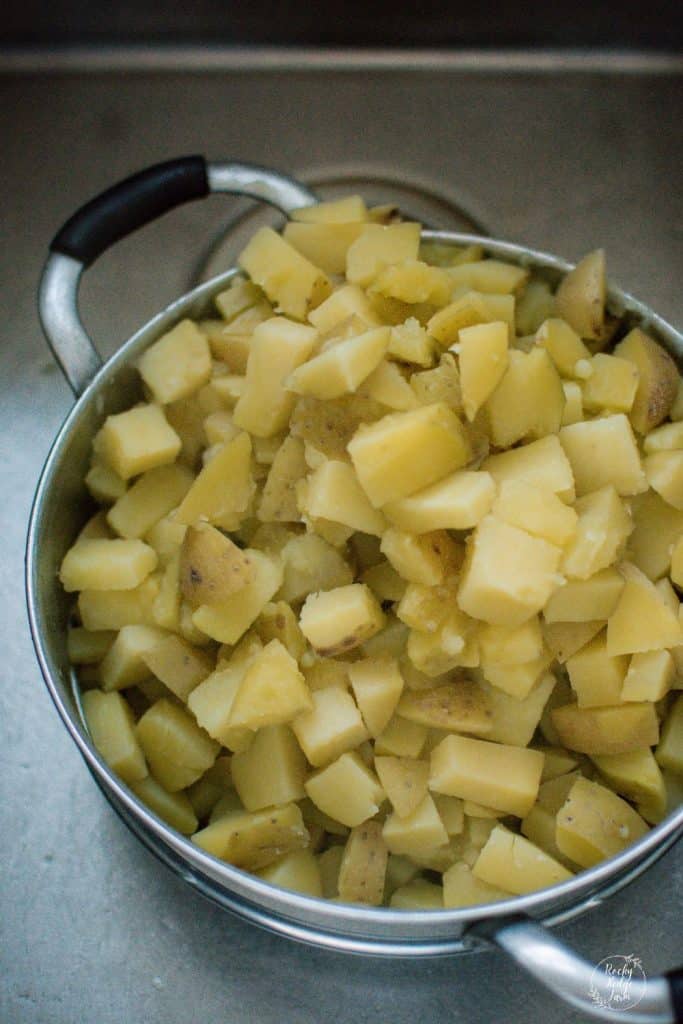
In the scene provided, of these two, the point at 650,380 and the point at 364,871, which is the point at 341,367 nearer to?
the point at 650,380

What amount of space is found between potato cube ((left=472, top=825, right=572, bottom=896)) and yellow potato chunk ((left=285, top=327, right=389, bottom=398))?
13.9 inches

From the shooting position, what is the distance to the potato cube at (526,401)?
80 cm

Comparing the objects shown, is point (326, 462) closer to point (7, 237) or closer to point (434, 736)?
point (434, 736)

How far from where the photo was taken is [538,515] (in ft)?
2.41

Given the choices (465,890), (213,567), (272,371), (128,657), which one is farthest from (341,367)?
(465,890)

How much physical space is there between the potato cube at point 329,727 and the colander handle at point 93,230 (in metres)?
0.36

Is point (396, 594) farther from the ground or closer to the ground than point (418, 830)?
farther from the ground

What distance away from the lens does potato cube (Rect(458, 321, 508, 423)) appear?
0.77m

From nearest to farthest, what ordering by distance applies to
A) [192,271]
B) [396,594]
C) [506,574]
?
[506,574] → [396,594] → [192,271]

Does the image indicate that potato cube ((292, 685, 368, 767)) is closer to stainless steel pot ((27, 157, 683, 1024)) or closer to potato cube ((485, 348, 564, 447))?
stainless steel pot ((27, 157, 683, 1024))

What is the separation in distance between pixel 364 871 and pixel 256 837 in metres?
0.09

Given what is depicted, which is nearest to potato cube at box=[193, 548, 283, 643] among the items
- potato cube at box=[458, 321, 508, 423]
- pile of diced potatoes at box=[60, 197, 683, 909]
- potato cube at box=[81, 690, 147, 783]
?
pile of diced potatoes at box=[60, 197, 683, 909]

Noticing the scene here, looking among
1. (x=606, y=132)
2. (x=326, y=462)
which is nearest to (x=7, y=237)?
(x=326, y=462)

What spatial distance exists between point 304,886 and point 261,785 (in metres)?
0.08
